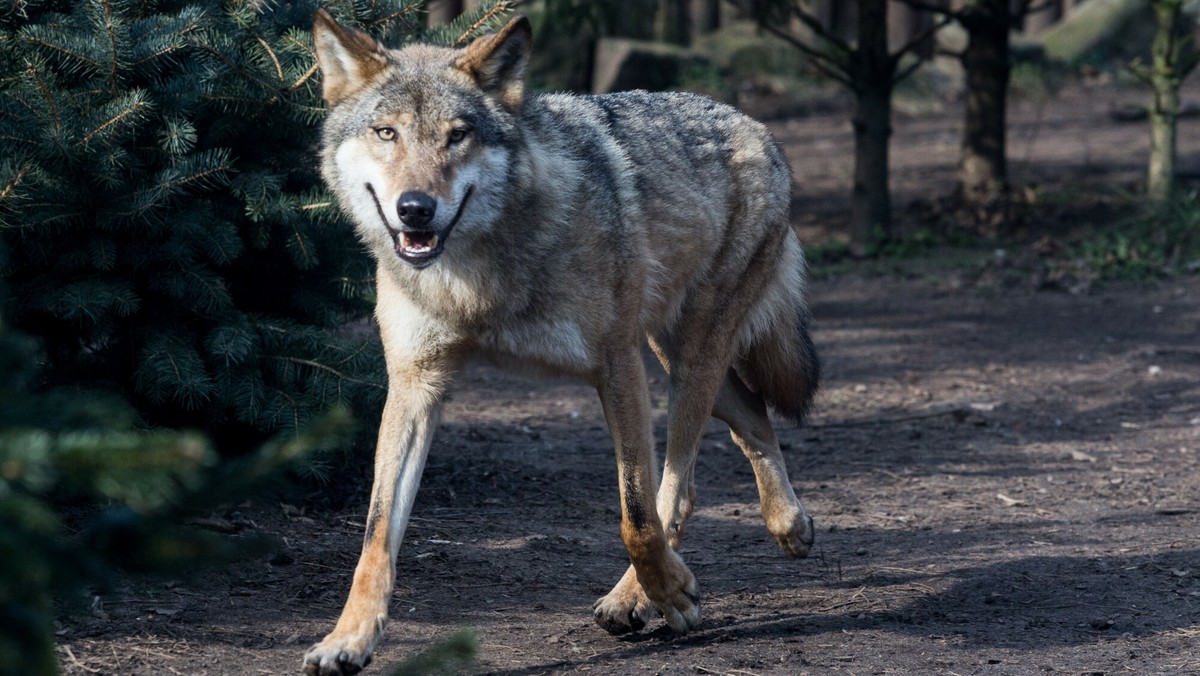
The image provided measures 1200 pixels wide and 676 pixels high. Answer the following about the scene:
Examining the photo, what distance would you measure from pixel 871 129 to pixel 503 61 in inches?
302

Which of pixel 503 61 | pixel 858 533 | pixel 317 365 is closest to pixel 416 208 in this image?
pixel 503 61

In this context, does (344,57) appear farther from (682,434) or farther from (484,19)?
(682,434)

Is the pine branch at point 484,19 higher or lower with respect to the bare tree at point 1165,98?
higher

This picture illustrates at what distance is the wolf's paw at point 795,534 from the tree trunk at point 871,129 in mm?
6552

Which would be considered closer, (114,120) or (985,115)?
(114,120)

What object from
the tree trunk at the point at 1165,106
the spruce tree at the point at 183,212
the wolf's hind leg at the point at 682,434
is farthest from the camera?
the tree trunk at the point at 1165,106

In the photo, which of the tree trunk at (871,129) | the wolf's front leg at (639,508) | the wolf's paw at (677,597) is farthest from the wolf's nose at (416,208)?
the tree trunk at (871,129)

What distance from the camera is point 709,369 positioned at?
479 centimetres

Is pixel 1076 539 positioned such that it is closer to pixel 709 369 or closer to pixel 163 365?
pixel 709 369

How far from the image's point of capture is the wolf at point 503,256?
12.6ft

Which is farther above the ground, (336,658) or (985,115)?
(985,115)

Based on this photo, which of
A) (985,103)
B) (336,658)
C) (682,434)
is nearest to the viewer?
(336,658)

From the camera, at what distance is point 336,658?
3.45 meters

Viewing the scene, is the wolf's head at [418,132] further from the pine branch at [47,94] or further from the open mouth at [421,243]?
the pine branch at [47,94]
